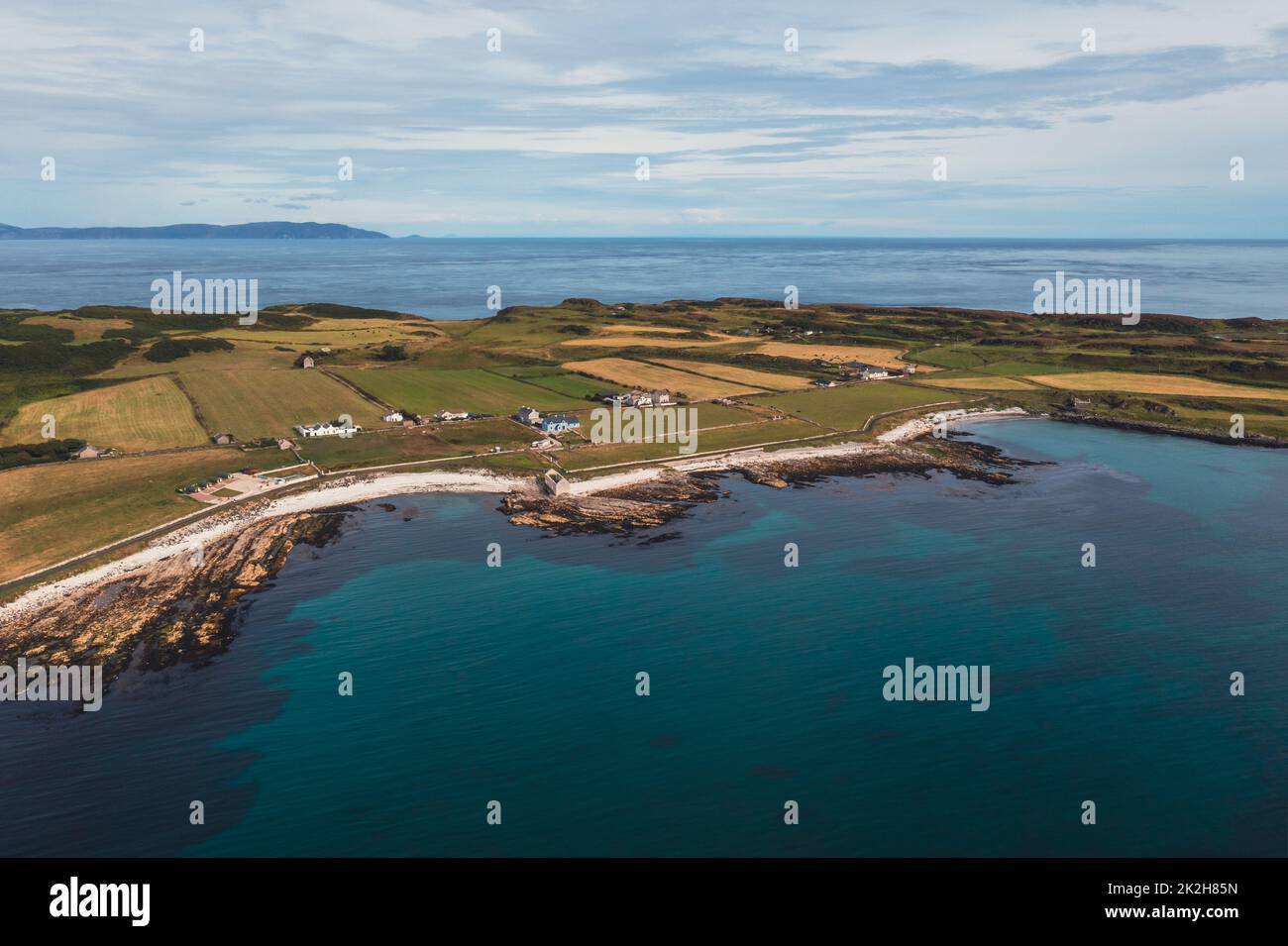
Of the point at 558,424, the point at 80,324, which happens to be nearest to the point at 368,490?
the point at 558,424

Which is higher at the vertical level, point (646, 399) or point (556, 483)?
point (646, 399)

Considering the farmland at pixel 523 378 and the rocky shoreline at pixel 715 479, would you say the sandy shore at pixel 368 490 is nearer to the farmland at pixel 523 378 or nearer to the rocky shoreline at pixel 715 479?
the rocky shoreline at pixel 715 479

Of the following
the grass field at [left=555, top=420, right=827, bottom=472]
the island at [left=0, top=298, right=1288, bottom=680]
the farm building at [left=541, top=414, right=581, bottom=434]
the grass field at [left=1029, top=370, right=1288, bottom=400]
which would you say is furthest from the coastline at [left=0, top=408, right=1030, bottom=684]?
the grass field at [left=1029, top=370, right=1288, bottom=400]

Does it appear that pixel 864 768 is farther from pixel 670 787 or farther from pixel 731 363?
pixel 731 363

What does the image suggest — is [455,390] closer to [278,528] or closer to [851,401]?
[278,528]

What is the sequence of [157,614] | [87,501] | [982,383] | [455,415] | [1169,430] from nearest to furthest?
[157,614] < [87,501] < [455,415] < [1169,430] < [982,383]

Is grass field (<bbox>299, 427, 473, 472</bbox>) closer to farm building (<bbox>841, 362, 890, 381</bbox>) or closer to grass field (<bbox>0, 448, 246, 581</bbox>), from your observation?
grass field (<bbox>0, 448, 246, 581</bbox>)
